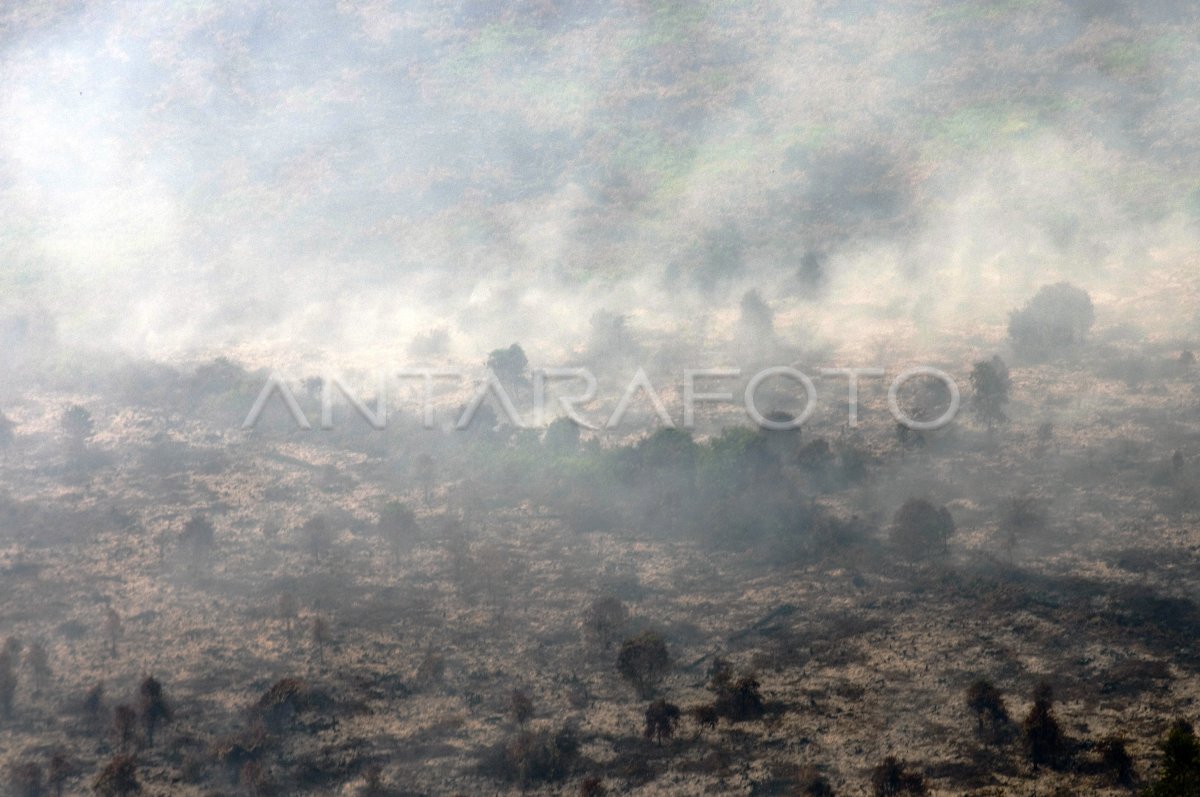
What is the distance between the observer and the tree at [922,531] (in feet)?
143

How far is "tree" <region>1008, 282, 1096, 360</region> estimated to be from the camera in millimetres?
61188

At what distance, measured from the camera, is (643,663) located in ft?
120

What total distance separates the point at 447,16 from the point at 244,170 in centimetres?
3373

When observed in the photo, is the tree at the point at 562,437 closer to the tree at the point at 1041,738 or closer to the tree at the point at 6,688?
the tree at the point at 6,688

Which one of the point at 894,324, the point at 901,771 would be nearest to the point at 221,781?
the point at 901,771

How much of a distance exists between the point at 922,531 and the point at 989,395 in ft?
39.1

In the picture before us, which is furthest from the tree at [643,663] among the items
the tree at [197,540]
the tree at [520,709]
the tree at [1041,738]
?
the tree at [197,540]

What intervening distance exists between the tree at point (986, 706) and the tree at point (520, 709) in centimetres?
1447

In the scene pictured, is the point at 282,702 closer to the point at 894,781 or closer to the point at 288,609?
the point at 288,609

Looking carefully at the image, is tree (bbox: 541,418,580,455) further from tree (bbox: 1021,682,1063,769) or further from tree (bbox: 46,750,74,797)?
tree (bbox: 1021,682,1063,769)

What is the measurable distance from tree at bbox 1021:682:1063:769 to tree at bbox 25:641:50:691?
34.2m

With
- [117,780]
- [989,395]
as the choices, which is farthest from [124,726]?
[989,395]

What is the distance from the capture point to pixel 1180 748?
83.1 ft

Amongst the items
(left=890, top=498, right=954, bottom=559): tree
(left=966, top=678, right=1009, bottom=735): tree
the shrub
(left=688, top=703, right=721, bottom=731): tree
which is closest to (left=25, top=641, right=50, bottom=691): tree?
the shrub
